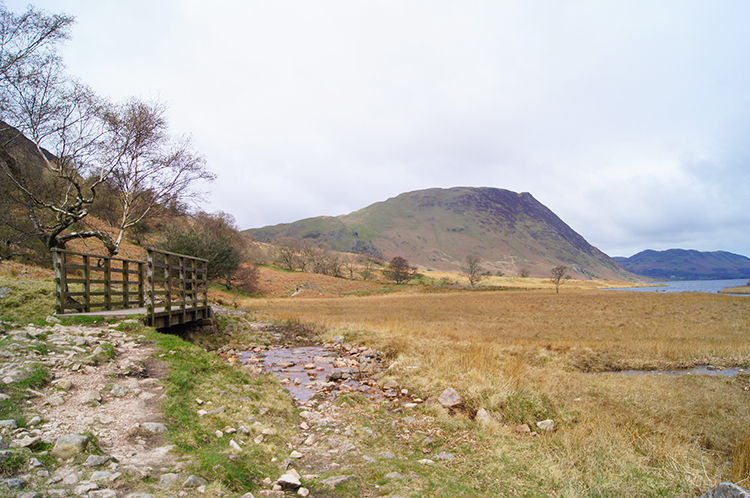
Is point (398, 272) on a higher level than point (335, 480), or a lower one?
higher

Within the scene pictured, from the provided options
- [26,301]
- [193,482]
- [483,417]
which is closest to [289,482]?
[193,482]

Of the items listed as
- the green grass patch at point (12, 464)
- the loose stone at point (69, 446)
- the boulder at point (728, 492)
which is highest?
the green grass patch at point (12, 464)

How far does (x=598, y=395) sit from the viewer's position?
33.4 feet

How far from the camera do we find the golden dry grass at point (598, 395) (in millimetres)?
5492

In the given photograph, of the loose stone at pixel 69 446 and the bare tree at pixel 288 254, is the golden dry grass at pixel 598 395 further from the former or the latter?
the bare tree at pixel 288 254

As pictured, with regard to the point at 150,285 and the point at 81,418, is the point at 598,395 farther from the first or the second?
the point at 150,285

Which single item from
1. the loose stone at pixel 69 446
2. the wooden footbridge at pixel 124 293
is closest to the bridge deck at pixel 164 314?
the wooden footbridge at pixel 124 293

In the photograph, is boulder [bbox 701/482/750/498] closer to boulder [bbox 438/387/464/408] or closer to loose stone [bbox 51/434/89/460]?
boulder [bbox 438/387/464/408]

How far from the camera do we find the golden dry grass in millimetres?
5492

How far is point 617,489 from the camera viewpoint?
490 cm

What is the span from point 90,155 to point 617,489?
24032mm

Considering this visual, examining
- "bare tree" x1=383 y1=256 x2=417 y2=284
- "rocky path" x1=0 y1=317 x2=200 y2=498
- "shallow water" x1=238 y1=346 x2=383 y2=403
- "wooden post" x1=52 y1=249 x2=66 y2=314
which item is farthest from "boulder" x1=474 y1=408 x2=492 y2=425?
"bare tree" x1=383 y1=256 x2=417 y2=284

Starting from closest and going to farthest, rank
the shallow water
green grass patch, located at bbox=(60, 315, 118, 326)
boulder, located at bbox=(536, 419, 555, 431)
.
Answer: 1. boulder, located at bbox=(536, 419, 555, 431)
2. green grass patch, located at bbox=(60, 315, 118, 326)
3. the shallow water

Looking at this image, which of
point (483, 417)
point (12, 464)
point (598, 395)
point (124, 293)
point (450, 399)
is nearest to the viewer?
point (12, 464)
